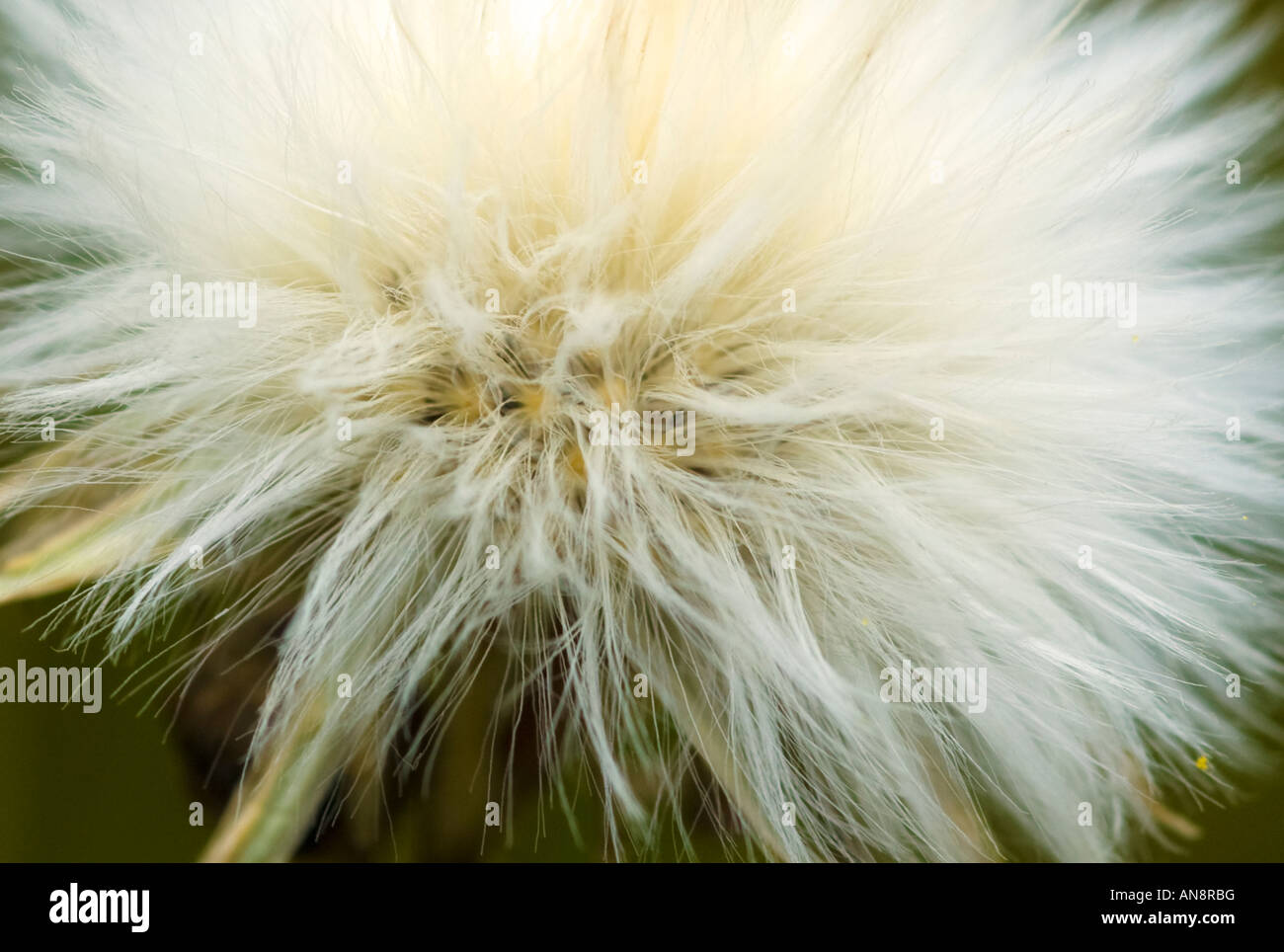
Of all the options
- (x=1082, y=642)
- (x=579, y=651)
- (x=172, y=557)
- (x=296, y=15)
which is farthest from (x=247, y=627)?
(x=1082, y=642)

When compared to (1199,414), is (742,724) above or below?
below

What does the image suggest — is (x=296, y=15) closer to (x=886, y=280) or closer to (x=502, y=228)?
(x=502, y=228)

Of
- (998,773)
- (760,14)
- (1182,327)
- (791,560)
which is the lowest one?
(998,773)

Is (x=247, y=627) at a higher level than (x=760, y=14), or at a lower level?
lower

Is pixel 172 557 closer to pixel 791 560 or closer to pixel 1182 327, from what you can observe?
pixel 791 560

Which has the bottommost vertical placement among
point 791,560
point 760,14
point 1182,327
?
point 791,560

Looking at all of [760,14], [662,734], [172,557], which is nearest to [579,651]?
[662,734]
